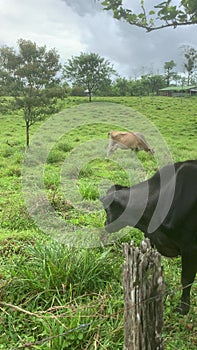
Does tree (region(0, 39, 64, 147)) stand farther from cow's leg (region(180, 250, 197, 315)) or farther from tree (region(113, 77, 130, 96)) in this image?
tree (region(113, 77, 130, 96))

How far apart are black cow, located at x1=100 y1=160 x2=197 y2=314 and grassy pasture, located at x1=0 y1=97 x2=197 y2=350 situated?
0.42 m

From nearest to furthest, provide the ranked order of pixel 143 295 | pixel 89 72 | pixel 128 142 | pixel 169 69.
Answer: pixel 143 295 < pixel 128 142 < pixel 89 72 < pixel 169 69

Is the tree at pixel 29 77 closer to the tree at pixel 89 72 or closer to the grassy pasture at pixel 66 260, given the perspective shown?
the grassy pasture at pixel 66 260

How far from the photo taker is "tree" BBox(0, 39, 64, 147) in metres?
12.4

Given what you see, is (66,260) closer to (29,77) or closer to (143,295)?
(143,295)

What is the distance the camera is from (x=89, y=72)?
3331 centimetres

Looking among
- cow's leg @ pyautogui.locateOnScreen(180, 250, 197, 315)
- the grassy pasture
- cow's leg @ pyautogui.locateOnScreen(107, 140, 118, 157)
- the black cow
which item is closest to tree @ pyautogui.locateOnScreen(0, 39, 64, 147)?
the grassy pasture

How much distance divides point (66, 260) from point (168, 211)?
116 cm

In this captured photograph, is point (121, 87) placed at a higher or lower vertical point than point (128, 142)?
higher

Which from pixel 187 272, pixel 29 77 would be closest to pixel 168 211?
pixel 187 272

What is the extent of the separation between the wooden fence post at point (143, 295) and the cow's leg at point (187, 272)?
1.32 m

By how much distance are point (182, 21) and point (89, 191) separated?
3.68 m

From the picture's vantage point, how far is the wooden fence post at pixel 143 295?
1790 millimetres

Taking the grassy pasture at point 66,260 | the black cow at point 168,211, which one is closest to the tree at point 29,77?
the grassy pasture at point 66,260
